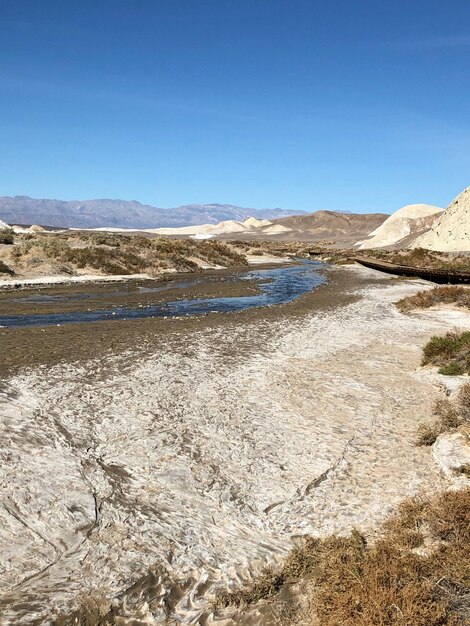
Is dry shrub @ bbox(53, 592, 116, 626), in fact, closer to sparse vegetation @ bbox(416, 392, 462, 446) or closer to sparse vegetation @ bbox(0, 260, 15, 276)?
sparse vegetation @ bbox(416, 392, 462, 446)

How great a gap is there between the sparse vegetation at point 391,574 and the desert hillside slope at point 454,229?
228ft

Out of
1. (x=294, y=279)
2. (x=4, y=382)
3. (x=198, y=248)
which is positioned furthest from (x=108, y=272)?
(x=4, y=382)

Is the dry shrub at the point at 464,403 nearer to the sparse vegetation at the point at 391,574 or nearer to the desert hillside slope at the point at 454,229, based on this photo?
the sparse vegetation at the point at 391,574

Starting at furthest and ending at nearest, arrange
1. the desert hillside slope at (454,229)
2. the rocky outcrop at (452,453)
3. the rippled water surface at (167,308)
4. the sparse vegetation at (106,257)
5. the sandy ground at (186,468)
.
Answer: the desert hillside slope at (454,229)
the sparse vegetation at (106,257)
the rippled water surface at (167,308)
the rocky outcrop at (452,453)
the sandy ground at (186,468)

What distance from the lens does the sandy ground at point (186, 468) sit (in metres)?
5.50

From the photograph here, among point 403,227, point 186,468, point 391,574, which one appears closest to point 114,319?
point 186,468

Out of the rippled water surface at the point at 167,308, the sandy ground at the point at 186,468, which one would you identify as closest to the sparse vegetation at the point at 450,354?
the sandy ground at the point at 186,468

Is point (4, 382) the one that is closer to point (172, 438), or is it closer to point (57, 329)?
point (172, 438)

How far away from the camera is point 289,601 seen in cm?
516

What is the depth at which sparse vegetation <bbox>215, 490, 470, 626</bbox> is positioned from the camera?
4.57 meters

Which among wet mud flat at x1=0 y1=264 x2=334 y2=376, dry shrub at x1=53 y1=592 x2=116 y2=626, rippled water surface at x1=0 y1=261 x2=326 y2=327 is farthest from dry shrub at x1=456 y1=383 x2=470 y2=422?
rippled water surface at x1=0 y1=261 x2=326 y2=327

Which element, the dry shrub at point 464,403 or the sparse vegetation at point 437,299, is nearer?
the dry shrub at point 464,403

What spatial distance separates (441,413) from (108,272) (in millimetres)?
38790

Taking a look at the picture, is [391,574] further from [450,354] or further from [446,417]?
[450,354]
